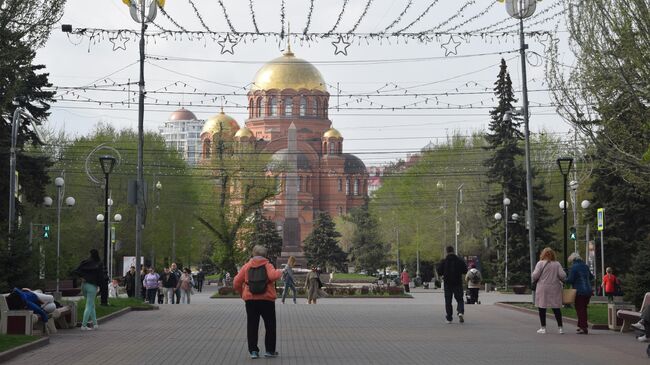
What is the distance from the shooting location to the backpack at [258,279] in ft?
55.3

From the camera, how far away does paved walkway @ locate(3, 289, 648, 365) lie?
16344 mm

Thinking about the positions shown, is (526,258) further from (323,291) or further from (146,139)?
(146,139)

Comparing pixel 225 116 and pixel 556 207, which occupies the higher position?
pixel 225 116

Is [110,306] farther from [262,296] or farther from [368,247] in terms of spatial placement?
[368,247]

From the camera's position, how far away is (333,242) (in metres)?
105

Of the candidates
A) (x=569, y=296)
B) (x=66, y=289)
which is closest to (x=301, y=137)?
(x=66, y=289)

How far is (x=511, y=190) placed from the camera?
2569 inches

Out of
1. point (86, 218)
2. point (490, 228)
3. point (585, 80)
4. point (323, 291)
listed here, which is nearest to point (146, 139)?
point (86, 218)

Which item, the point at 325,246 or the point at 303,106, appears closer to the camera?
the point at 325,246

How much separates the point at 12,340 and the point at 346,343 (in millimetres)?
5160

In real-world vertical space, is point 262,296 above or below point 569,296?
above

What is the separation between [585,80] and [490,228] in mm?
40793

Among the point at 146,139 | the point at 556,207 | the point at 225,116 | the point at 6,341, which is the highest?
the point at 225,116

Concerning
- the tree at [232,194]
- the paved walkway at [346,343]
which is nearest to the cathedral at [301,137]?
the tree at [232,194]
